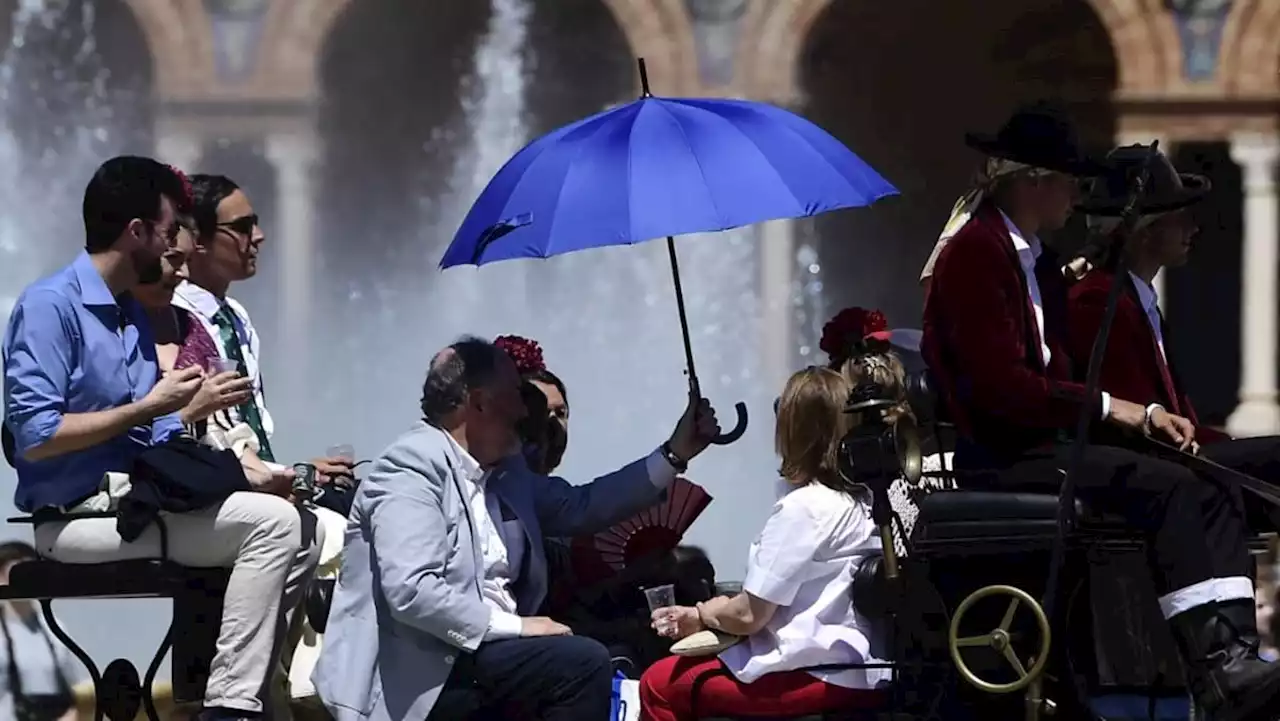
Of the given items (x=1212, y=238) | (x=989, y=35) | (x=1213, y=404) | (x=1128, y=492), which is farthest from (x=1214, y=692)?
(x=1212, y=238)

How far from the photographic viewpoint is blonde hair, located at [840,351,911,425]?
495 centimetres

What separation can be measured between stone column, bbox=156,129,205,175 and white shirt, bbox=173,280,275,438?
3667mm

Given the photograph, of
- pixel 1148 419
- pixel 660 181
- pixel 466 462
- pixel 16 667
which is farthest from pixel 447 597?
pixel 16 667

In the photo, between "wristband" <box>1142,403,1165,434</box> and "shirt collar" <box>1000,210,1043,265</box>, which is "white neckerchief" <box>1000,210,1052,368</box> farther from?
"wristband" <box>1142,403,1165,434</box>

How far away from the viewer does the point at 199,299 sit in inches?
215

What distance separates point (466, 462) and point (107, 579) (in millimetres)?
899

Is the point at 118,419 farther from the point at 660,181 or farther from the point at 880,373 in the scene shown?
the point at 880,373

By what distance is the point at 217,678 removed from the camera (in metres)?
4.81

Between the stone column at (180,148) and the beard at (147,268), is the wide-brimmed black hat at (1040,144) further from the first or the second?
the stone column at (180,148)

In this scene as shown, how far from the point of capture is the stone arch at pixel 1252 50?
889 cm

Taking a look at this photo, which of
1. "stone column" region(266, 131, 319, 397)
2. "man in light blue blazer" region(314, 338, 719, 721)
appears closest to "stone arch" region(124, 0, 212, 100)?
"stone column" region(266, 131, 319, 397)

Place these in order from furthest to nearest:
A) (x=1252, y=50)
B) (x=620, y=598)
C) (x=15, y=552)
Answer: (x=1252, y=50) < (x=15, y=552) < (x=620, y=598)

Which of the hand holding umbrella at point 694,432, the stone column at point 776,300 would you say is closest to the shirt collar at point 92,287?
the hand holding umbrella at point 694,432

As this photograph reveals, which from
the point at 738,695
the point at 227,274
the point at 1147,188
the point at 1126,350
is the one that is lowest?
the point at 738,695
